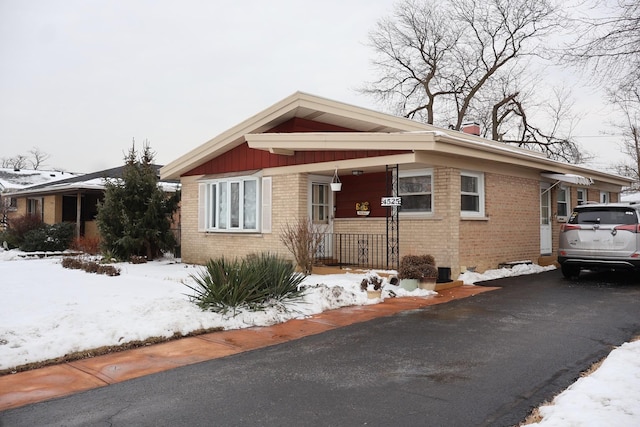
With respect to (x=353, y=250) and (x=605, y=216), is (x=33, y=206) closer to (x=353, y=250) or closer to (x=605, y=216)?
(x=353, y=250)

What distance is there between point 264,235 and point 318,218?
160cm

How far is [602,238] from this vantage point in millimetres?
10625

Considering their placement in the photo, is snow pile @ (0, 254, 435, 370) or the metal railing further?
the metal railing

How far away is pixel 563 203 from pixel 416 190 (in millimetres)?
7069

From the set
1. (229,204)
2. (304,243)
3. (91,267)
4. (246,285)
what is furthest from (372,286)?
(91,267)

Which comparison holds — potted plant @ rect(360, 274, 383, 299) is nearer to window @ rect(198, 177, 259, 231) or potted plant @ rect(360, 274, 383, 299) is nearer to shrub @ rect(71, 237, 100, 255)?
window @ rect(198, 177, 259, 231)

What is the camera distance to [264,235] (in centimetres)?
1371

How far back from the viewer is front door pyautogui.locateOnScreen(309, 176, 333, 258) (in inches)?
525

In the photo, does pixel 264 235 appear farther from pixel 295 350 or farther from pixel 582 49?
pixel 582 49

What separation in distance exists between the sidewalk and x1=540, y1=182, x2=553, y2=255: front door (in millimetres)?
8450

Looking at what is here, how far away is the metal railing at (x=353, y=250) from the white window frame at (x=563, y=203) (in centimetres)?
662

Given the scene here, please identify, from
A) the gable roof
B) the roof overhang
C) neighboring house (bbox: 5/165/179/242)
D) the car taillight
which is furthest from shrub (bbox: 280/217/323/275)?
neighboring house (bbox: 5/165/179/242)

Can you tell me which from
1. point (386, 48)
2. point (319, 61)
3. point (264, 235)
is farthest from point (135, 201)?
point (386, 48)

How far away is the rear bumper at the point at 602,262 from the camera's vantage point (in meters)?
10.2
